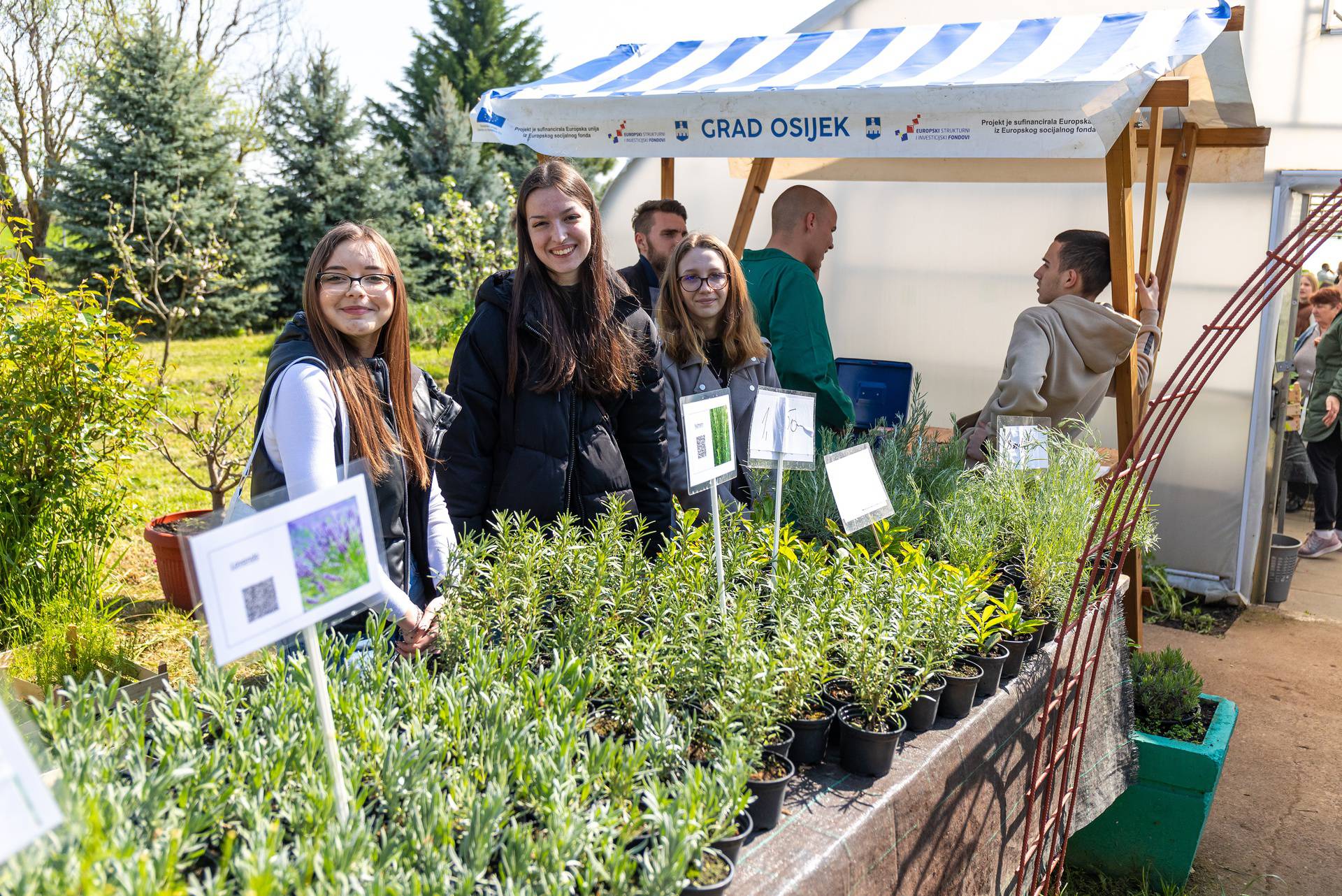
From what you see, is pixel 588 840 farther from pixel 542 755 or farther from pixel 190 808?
pixel 190 808

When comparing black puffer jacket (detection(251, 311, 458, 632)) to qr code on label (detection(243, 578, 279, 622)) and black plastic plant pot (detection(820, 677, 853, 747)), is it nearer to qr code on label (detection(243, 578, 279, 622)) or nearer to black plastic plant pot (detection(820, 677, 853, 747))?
qr code on label (detection(243, 578, 279, 622))

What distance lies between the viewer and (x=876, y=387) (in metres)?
5.32

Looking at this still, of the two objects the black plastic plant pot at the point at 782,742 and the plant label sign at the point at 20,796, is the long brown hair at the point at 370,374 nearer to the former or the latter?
the black plastic plant pot at the point at 782,742

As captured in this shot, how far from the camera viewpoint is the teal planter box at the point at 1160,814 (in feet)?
9.36

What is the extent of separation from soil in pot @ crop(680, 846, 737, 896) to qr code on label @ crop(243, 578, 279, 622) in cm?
63

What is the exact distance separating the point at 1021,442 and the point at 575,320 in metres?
1.40

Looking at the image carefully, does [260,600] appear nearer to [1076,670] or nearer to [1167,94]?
[1076,670]

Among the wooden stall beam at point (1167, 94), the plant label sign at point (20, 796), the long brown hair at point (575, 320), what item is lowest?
A: the plant label sign at point (20, 796)

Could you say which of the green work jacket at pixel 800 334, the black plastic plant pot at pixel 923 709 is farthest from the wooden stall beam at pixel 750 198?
the black plastic plant pot at pixel 923 709

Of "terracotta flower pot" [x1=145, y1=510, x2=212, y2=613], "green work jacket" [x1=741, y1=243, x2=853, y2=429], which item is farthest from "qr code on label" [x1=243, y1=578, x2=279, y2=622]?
"terracotta flower pot" [x1=145, y1=510, x2=212, y2=613]

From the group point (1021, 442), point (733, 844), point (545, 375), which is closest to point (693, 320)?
point (545, 375)

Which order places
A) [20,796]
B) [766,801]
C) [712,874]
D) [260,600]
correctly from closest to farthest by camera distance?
[20,796] → [260,600] → [712,874] → [766,801]

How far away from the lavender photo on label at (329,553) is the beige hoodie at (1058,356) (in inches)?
109

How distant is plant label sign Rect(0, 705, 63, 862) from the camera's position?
32.6 inches
